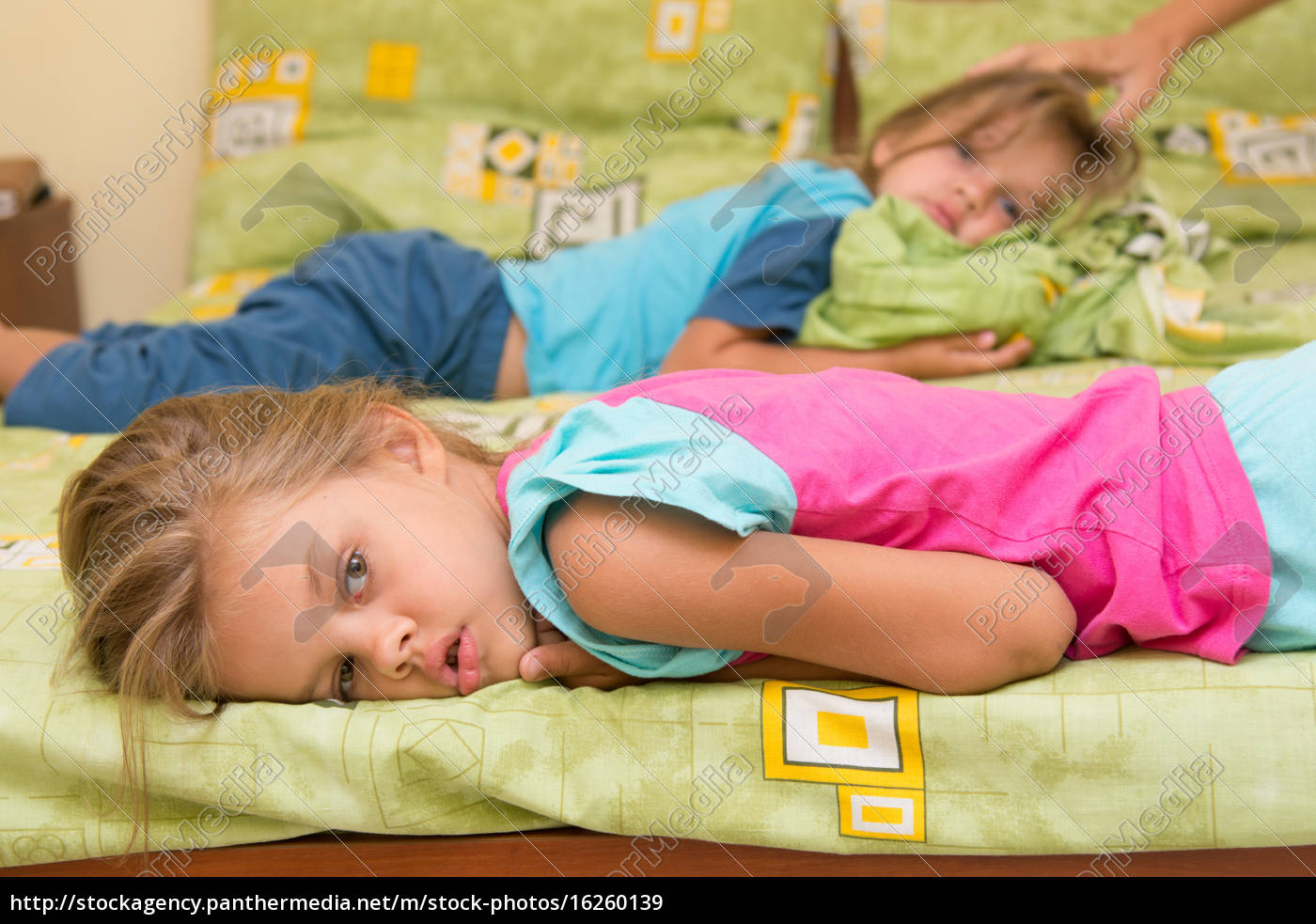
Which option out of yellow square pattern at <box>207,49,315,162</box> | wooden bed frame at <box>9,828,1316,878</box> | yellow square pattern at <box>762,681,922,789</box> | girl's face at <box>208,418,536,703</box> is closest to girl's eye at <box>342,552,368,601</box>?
girl's face at <box>208,418,536,703</box>

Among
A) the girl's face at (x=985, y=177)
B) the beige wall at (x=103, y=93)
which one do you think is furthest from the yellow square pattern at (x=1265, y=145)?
the beige wall at (x=103, y=93)

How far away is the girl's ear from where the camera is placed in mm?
938

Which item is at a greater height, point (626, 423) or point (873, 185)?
point (873, 185)

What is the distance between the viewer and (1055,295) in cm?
156

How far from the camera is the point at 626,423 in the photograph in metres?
0.83

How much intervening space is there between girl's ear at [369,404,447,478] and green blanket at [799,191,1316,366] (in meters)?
0.70

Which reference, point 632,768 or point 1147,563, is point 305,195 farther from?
point 1147,563

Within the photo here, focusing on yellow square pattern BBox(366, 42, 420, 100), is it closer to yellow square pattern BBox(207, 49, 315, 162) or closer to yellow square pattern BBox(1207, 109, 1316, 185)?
yellow square pattern BBox(207, 49, 315, 162)

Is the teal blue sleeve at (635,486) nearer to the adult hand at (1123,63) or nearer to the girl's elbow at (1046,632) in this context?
the girl's elbow at (1046,632)

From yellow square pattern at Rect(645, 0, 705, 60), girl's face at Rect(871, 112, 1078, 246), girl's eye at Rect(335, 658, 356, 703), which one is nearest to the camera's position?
girl's eye at Rect(335, 658, 356, 703)

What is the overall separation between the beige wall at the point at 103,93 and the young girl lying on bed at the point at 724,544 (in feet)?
5.61

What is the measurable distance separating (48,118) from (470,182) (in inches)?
40.8

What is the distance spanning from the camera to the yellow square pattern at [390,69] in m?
2.06

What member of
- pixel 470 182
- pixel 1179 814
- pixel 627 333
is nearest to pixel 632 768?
pixel 1179 814
